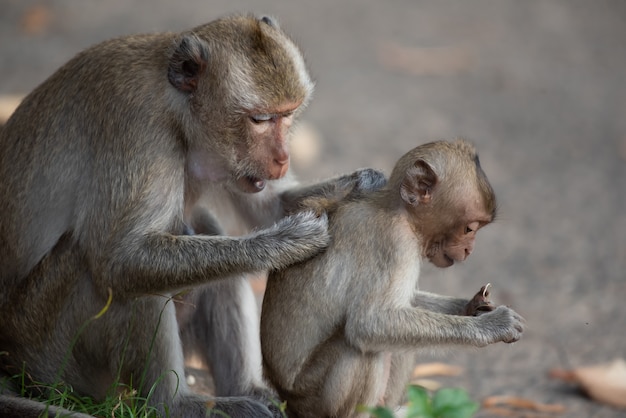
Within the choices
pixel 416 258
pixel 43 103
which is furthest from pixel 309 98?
pixel 43 103

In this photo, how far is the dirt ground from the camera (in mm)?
10078

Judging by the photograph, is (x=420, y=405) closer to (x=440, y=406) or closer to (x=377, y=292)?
(x=440, y=406)

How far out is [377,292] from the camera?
562cm

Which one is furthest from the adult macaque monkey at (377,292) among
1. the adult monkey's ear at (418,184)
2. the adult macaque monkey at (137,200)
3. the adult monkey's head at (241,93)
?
the adult monkey's head at (241,93)

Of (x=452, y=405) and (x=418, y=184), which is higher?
(x=418, y=184)

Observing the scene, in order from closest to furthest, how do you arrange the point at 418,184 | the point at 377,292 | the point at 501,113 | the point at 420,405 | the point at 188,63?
1. the point at 420,405
2. the point at 377,292
3. the point at 418,184
4. the point at 188,63
5. the point at 501,113

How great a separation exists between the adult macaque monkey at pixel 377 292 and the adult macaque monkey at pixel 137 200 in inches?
8.6

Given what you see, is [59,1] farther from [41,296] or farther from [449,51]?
[41,296]

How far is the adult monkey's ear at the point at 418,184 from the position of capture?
18.9 feet

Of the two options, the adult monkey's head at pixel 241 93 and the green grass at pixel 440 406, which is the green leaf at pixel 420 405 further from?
the adult monkey's head at pixel 241 93

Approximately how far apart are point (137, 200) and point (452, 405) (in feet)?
8.22

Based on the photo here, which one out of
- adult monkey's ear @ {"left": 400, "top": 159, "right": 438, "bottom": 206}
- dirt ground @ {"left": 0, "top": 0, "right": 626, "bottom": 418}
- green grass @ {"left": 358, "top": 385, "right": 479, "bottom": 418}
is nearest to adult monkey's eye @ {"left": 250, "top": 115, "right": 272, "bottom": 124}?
adult monkey's ear @ {"left": 400, "top": 159, "right": 438, "bottom": 206}

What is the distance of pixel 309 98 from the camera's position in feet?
21.1

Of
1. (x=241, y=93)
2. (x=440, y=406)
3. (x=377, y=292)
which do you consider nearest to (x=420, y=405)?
(x=440, y=406)
